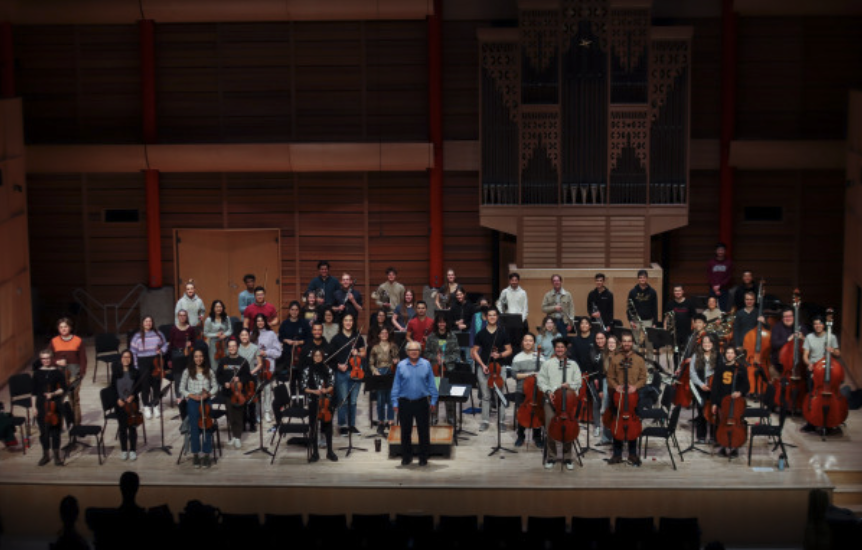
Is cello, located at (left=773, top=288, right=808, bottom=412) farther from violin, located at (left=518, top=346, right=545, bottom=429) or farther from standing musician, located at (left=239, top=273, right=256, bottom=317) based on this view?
standing musician, located at (left=239, top=273, right=256, bottom=317)

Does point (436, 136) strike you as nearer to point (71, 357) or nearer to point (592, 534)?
point (71, 357)

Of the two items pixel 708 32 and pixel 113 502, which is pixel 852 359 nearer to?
pixel 708 32

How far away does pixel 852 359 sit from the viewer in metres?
15.1

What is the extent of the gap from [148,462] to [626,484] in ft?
16.9

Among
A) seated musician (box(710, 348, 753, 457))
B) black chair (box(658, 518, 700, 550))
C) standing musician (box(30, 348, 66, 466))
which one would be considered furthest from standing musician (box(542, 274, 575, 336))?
standing musician (box(30, 348, 66, 466))

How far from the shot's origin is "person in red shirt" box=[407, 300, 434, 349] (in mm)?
14031

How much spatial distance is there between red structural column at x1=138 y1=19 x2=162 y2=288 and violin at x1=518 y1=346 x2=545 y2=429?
25.2 feet

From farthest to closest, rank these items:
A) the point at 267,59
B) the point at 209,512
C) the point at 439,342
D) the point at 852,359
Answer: the point at 267,59 → the point at 852,359 → the point at 439,342 → the point at 209,512

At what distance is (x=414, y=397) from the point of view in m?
12.1

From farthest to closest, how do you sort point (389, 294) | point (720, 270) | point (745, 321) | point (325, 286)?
1. point (720, 270)
2. point (325, 286)
3. point (389, 294)
4. point (745, 321)

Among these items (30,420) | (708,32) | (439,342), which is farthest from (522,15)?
(30,420)

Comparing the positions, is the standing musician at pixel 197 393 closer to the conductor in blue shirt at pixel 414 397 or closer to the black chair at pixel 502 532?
the conductor in blue shirt at pixel 414 397

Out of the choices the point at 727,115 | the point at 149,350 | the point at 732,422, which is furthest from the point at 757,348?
the point at 149,350

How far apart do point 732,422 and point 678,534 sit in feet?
10.7
